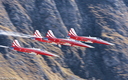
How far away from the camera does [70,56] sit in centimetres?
15712

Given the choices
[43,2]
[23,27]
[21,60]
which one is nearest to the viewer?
[21,60]

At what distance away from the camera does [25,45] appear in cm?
14825

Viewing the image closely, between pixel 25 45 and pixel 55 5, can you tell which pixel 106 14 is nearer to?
pixel 55 5

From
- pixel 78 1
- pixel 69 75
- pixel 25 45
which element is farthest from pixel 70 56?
pixel 78 1

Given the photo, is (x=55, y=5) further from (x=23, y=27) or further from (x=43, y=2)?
(x=23, y=27)

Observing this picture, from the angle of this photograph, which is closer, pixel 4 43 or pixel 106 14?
pixel 4 43

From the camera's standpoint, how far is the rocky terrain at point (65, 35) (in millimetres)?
144625

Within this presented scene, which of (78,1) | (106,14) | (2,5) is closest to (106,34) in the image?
(106,14)

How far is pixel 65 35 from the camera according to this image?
15862 centimetres

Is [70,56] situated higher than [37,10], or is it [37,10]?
[37,10]

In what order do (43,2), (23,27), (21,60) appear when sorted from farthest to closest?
(43,2) < (23,27) < (21,60)

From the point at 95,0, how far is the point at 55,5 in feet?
67.6

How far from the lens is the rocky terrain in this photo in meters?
145

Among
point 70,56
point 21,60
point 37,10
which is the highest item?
point 37,10
